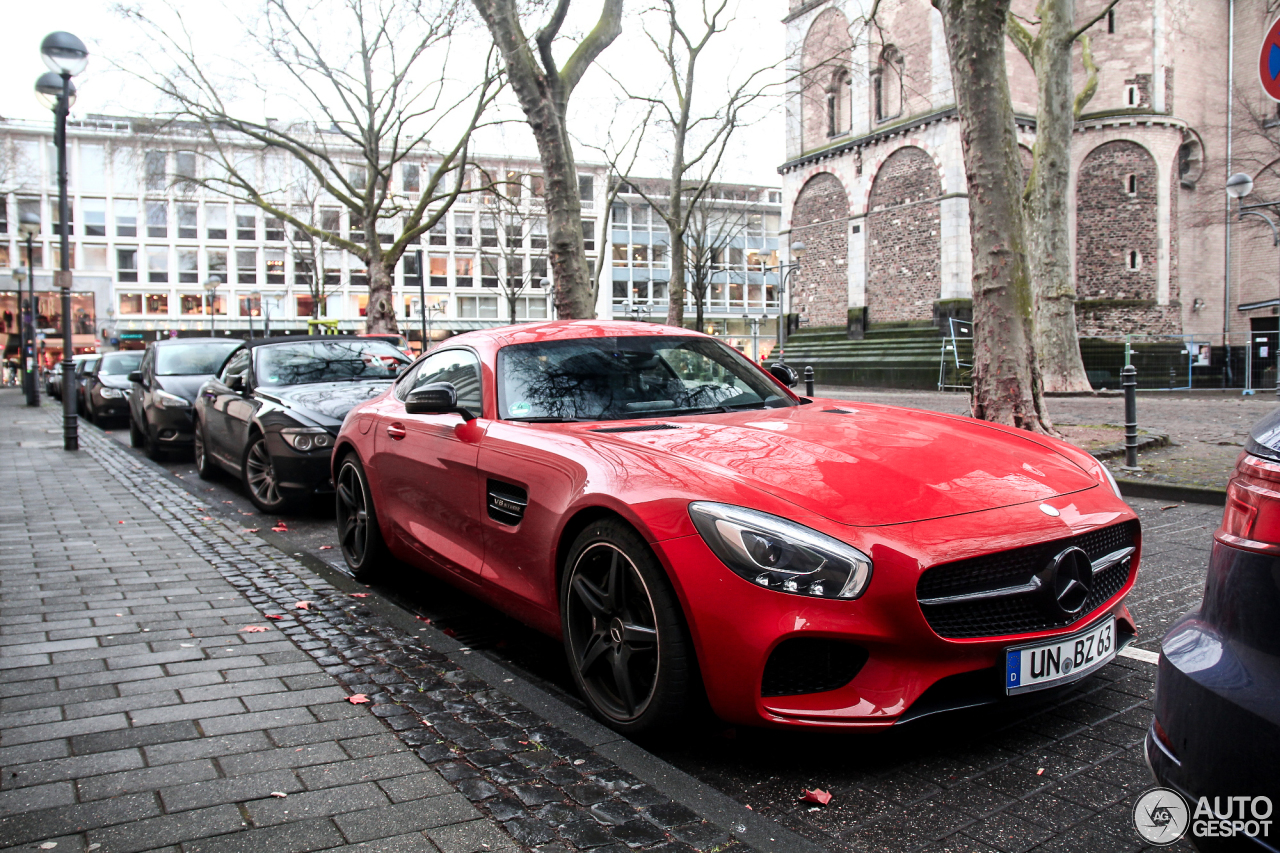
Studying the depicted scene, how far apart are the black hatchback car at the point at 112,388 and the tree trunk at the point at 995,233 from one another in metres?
15.7

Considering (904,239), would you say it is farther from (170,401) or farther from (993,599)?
(993,599)

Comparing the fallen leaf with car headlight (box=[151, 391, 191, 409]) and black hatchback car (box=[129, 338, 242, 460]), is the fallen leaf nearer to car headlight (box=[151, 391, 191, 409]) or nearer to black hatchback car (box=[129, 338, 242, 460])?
black hatchback car (box=[129, 338, 242, 460])

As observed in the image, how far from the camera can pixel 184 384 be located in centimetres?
1230

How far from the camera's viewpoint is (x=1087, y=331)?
3198 centimetres

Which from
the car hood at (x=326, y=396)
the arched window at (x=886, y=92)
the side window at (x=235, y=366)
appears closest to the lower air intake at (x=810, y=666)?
the car hood at (x=326, y=396)

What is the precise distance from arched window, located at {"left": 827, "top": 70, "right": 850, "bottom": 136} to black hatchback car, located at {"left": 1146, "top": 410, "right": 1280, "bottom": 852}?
36.8 metres

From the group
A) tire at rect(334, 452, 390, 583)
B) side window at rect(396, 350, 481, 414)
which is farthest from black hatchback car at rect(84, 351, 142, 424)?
side window at rect(396, 350, 481, 414)

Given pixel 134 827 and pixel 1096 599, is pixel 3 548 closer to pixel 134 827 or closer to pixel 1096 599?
pixel 134 827

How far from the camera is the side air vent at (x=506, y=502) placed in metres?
3.57

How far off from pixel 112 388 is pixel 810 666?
62.7 ft

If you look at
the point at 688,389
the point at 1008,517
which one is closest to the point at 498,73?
the point at 688,389

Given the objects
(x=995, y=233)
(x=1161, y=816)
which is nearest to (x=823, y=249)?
(x=995, y=233)

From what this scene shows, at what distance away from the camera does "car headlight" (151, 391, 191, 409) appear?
11641mm

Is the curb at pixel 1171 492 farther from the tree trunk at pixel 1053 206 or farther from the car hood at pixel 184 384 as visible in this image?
the car hood at pixel 184 384
